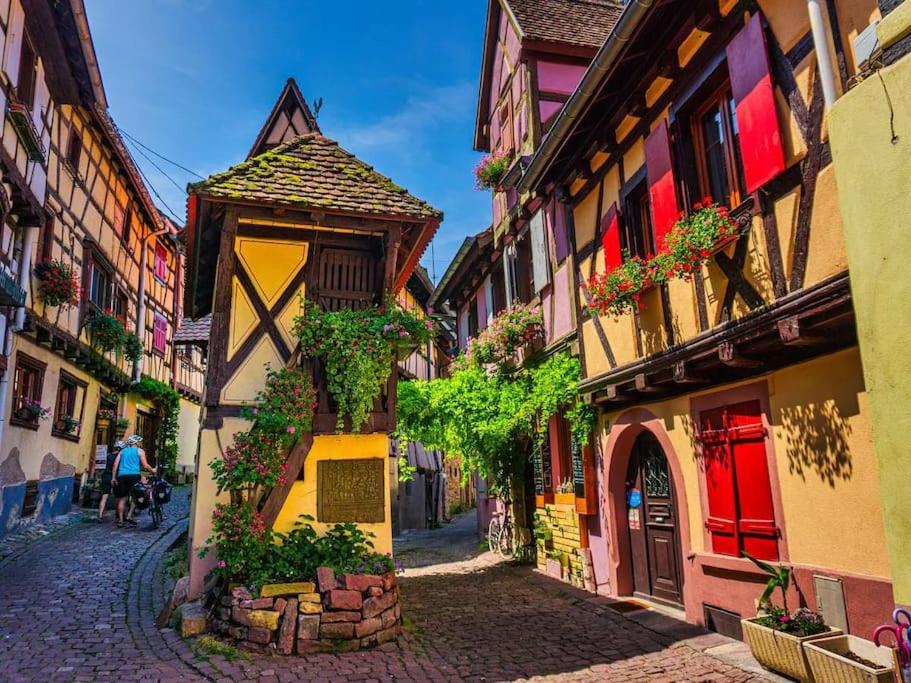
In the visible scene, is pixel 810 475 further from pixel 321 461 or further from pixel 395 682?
pixel 321 461

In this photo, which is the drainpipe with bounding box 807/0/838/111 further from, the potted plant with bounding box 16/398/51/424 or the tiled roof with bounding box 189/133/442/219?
the potted plant with bounding box 16/398/51/424

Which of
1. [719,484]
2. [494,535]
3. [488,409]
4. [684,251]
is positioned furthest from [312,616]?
[494,535]

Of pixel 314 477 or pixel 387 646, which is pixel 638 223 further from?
pixel 387 646

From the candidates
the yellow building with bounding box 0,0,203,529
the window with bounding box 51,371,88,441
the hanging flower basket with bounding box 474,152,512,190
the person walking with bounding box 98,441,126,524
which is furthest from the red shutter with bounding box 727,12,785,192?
the window with bounding box 51,371,88,441

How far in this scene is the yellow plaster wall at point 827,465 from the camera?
4703 millimetres

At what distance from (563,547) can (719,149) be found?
238 inches

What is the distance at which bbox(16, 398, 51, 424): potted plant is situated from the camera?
35.7 ft

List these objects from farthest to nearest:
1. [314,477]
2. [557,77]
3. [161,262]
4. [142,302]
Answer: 1. [161,262]
2. [142,302]
3. [557,77]
4. [314,477]

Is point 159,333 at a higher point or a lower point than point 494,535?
higher

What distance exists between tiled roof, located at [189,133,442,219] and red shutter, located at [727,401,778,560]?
3917 millimetres

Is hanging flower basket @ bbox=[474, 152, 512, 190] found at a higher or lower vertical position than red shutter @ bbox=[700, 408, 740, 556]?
higher

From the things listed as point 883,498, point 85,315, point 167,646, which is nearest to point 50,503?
point 85,315

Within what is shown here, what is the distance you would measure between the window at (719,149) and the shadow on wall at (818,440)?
6.44 feet

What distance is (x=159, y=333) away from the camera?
64.7ft
